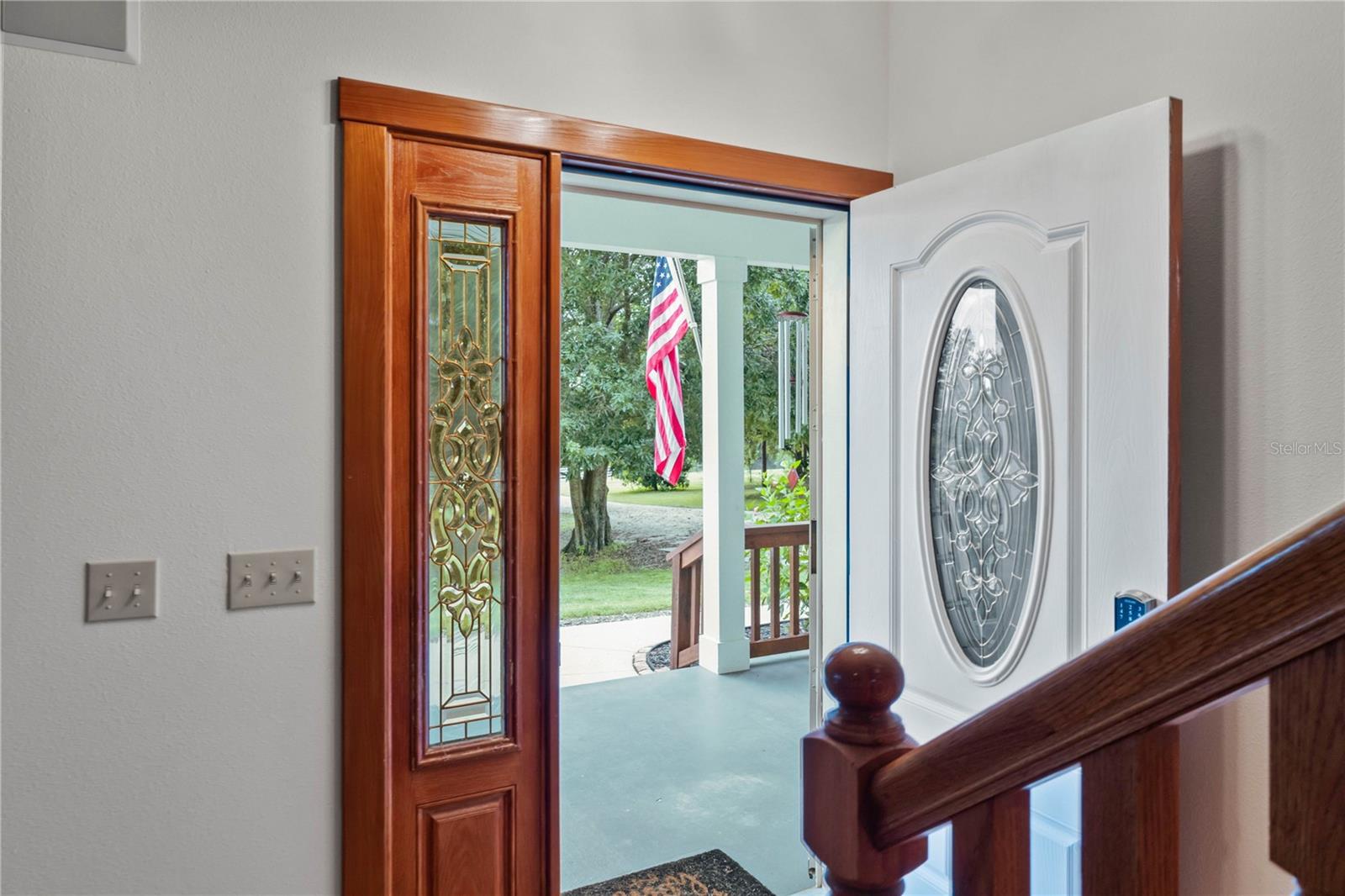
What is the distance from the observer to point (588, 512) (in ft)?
29.7

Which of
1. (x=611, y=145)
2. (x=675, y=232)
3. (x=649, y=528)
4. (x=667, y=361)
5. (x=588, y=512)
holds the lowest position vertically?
(x=649, y=528)

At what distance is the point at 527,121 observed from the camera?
1.83 meters

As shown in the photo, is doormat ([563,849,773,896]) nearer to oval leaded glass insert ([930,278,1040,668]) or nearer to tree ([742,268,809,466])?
oval leaded glass insert ([930,278,1040,668])

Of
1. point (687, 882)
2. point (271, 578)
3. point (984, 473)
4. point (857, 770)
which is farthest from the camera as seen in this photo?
point (687, 882)

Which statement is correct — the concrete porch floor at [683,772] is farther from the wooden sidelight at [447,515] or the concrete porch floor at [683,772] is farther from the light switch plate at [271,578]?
the light switch plate at [271,578]

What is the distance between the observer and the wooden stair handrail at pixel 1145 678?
0.40 m

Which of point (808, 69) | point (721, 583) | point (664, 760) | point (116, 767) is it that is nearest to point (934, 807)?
point (116, 767)

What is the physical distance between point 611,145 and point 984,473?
1.16 metres

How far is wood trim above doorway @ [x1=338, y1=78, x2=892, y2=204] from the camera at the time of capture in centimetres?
169

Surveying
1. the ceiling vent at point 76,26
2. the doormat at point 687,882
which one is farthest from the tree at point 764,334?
the ceiling vent at point 76,26

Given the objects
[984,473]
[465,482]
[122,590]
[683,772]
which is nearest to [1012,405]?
[984,473]

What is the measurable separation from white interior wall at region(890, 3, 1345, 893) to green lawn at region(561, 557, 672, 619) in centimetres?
604

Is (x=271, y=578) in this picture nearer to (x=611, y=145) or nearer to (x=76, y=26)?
(x=76, y=26)

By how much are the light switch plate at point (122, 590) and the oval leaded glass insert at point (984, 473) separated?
167 centimetres
